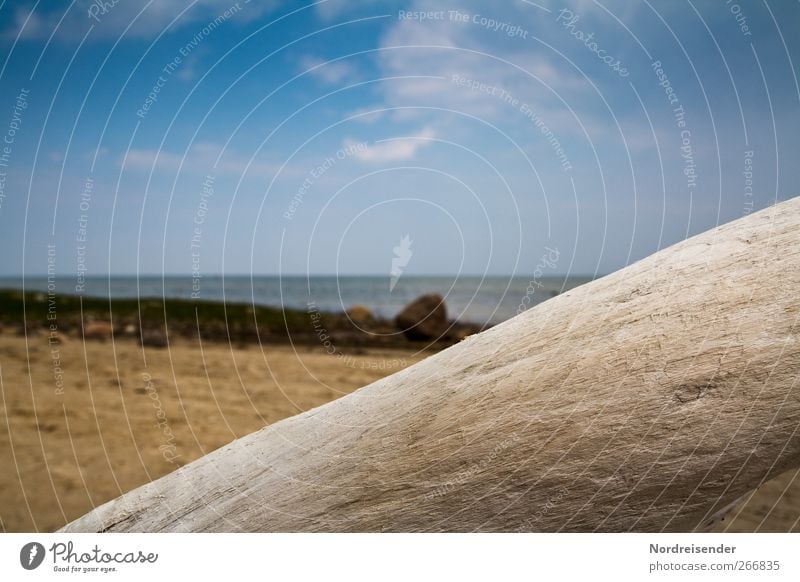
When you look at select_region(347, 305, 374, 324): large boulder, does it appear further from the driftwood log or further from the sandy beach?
the driftwood log

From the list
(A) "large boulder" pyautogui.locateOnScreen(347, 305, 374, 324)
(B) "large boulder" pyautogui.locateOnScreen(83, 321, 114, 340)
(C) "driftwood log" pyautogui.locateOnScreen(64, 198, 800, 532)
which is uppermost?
(C) "driftwood log" pyautogui.locateOnScreen(64, 198, 800, 532)

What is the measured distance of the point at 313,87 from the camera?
3443 millimetres

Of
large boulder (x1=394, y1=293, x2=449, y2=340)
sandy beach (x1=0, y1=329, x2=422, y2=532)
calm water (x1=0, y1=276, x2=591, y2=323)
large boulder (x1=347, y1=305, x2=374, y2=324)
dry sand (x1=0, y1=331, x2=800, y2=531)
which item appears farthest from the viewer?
calm water (x1=0, y1=276, x2=591, y2=323)

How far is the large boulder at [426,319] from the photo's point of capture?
9953mm

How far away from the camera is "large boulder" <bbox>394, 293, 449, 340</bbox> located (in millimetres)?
9953

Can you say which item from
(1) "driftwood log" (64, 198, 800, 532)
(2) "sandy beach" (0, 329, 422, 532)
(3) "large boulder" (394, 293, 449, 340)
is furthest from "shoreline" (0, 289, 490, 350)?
(1) "driftwood log" (64, 198, 800, 532)

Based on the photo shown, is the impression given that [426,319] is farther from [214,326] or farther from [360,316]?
[214,326]

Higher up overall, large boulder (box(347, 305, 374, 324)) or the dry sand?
large boulder (box(347, 305, 374, 324))

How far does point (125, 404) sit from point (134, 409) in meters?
0.20

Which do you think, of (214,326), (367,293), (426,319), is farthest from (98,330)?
(367,293)

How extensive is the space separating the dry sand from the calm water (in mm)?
4597

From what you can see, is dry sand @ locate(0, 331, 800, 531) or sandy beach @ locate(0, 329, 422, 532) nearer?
dry sand @ locate(0, 331, 800, 531)

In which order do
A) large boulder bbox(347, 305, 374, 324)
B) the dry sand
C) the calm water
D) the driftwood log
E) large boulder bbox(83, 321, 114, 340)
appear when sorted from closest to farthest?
the driftwood log, the dry sand, large boulder bbox(83, 321, 114, 340), large boulder bbox(347, 305, 374, 324), the calm water

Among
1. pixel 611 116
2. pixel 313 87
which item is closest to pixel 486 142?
pixel 611 116
